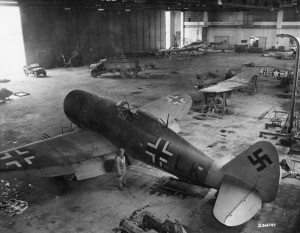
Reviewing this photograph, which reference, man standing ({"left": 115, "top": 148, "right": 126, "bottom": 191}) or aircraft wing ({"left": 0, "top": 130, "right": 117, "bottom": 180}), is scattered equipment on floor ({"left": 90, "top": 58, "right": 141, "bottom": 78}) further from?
man standing ({"left": 115, "top": 148, "right": 126, "bottom": 191})

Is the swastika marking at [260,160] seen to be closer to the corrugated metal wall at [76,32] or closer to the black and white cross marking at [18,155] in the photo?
the black and white cross marking at [18,155]

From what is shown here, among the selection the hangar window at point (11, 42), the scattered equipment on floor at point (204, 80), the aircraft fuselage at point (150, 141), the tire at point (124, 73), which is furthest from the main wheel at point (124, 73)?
the aircraft fuselage at point (150, 141)

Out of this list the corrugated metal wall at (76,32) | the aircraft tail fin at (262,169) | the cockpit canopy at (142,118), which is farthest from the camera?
the corrugated metal wall at (76,32)

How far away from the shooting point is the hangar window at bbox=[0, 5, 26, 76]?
3525cm

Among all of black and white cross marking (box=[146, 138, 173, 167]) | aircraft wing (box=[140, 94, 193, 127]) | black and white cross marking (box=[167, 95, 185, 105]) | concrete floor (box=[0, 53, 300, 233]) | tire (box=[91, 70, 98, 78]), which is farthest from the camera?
tire (box=[91, 70, 98, 78])

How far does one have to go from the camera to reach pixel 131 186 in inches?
407

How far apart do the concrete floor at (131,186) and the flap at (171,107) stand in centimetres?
139

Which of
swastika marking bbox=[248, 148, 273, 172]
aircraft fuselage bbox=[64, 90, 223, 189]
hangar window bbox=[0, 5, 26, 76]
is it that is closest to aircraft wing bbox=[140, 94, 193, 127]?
aircraft fuselage bbox=[64, 90, 223, 189]

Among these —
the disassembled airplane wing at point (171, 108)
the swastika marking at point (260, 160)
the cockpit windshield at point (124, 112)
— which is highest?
the cockpit windshield at point (124, 112)

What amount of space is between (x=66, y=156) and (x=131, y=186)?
237 cm

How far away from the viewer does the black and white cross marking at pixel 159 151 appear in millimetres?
9180

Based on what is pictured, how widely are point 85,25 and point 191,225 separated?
38912 millimetres

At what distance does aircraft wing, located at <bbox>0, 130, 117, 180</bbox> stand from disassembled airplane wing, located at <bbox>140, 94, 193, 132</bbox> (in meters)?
3.27

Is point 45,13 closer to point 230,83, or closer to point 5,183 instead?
point 230,83
